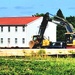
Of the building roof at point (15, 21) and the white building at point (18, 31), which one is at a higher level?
the building roof at point (15, 21)

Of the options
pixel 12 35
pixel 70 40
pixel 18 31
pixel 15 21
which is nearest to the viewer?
pixel 70 40

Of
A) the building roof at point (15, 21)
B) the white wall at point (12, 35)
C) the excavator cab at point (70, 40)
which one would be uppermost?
the building roof at point (15, 21)

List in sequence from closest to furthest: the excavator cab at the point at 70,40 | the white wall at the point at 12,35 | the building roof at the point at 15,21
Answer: the excavator cab at the point at 70,40 < the white wall at the point at 12,35 < the building roof at the point at 15,21

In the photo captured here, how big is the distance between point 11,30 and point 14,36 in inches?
59.4

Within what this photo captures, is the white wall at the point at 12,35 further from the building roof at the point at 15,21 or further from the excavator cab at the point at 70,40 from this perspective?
the excavator cab at the point at 70,40

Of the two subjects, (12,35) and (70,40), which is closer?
(70,40)

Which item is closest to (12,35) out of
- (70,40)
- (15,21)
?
(15,21)

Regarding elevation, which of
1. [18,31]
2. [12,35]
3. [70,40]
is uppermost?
[18,31]

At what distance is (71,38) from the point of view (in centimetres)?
4172

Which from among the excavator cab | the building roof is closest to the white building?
the building roof

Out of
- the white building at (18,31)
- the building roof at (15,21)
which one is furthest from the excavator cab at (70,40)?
the building roof at (15,21)

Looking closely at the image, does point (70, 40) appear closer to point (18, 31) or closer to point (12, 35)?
point (18, 31)

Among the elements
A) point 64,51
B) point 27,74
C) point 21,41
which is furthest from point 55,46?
point 21,41

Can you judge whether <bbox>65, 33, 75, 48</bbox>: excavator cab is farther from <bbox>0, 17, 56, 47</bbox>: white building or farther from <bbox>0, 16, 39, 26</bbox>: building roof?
<bbox>0, 16, 39, 26</bbox>: building roof
